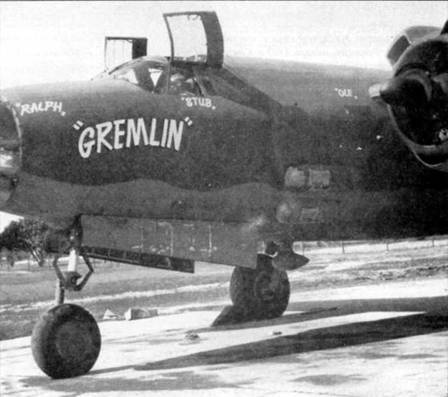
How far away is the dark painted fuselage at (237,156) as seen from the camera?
8711mm

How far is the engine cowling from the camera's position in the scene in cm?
907

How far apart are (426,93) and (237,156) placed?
2390 millimetres

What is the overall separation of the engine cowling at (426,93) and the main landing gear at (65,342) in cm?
406

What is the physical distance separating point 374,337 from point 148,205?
11.0 ft

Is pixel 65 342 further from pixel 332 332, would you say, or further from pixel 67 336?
pixel 332 332

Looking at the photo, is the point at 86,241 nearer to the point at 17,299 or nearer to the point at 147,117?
the point at 147,117

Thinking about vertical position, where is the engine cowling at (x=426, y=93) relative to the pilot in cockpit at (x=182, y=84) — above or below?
below

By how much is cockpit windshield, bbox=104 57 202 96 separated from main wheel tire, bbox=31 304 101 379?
283cm

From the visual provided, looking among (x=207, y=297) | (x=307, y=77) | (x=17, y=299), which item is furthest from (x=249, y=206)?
(x=17, y=299)

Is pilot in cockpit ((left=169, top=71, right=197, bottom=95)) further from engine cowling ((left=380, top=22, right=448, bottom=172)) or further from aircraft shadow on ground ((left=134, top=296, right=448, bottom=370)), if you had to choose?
A: aircraft shadow on ground ((left=134, top=296, right=448, bottom=370))

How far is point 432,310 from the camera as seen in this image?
13.1 meters

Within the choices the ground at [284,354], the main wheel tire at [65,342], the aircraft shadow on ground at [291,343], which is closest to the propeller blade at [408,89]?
the ground at [284,354]

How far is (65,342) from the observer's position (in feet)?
27.7

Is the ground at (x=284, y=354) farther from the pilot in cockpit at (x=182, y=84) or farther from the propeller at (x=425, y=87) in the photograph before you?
the pilot in cockpit at (x=182, y=84)
